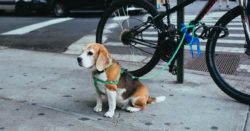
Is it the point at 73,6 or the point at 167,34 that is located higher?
the point at 167,34

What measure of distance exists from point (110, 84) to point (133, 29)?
4.62 feet

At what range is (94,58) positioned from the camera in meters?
4.09

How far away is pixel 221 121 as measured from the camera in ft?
13.7

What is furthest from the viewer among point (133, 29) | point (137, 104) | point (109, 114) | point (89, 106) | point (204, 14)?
point (133, 29)

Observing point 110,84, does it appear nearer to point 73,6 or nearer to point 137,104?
point 137,104

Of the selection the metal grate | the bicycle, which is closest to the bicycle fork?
the bicycle

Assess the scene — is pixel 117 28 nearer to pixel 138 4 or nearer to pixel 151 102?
pixel 138 4

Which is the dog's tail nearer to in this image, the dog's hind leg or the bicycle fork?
the dog's hind leg

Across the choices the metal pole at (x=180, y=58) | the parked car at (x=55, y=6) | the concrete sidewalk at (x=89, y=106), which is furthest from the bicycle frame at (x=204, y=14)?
the parked car at (x=55, y=6)

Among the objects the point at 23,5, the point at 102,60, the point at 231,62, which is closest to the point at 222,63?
the point at 231,62

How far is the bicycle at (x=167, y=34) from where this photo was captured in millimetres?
4660

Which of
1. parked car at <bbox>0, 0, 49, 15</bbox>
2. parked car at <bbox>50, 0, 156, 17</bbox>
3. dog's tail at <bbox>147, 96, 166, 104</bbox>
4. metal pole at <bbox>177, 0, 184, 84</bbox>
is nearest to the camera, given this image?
dog's tail at <bbox>147, 96, 166, 104</bbox>

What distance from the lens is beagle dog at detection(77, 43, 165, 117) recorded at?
13.4 feet

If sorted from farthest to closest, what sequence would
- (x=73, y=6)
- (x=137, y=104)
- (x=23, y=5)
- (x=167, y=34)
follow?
(x=23, y=5) → (x=73, y=6) → (x=167, y=34) → (x=137, y=104)
